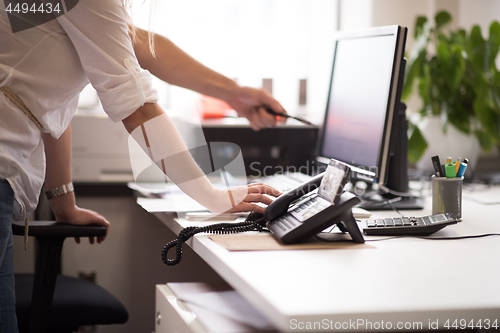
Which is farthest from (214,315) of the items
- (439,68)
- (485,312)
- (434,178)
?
(439,68)

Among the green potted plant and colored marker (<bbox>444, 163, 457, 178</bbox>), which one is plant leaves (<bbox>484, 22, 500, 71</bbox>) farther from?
colored marker (<bbox>444, 163, 457, 178</bbox>)

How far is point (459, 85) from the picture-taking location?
191 centimetres

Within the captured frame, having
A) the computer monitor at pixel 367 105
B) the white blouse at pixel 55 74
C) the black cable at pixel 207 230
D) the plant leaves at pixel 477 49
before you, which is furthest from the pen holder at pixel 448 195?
the plant leaves at pixel 477 49

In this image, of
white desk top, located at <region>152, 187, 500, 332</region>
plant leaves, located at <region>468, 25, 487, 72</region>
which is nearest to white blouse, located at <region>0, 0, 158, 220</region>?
white desk top, located at <region>152, 187, 500, 332</region>

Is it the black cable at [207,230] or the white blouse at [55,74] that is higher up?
the white blouse at [55,74]

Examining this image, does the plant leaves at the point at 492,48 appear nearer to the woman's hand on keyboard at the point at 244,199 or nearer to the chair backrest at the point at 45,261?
the woman's hand on keyboard at the point at 244,199

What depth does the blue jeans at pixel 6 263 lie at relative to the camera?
0.80m

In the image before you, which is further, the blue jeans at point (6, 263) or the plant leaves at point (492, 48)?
the plant leaves at point (492, 48)

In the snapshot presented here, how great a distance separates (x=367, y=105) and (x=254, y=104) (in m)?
0.33

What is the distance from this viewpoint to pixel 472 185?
1609 millimetres

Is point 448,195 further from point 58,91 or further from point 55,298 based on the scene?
point 55,298

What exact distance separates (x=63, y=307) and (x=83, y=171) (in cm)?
79

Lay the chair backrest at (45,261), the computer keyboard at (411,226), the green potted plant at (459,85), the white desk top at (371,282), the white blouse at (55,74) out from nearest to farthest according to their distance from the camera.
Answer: the white desk top at (371,282) → the white blouse at (55,74) → the computer keyboard at (411,226) → the chair backrest at (45,261) → the green potted plant at (459,85)

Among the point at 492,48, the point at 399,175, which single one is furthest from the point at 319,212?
the point at 492,48
